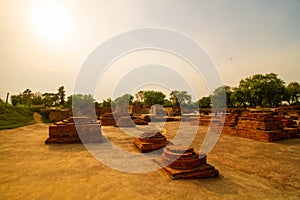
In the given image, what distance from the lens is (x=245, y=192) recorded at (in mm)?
2875

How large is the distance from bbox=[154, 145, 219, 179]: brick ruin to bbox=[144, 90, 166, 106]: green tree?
55.8 meters

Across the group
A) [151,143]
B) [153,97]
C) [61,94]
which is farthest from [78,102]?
[151,143]

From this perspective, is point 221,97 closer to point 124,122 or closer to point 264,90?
point 264,90

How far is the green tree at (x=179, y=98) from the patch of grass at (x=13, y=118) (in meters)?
55.8

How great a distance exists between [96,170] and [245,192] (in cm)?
282

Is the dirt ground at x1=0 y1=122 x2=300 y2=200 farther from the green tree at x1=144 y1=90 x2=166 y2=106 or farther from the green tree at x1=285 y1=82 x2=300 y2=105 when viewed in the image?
the green tree at x1=144 y1=90 x2=166 y2=106

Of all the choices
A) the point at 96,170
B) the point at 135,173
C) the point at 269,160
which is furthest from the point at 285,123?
the point at 96,170

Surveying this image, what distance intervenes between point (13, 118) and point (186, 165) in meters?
15.6

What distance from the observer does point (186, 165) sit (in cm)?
366

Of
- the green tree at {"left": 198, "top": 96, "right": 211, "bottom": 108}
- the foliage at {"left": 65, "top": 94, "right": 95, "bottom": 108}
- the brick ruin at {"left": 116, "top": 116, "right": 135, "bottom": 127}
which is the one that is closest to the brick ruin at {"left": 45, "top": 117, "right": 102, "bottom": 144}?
the brick ruin at {"left": 116, "top": 116, "right": 135, "bottom": 127}

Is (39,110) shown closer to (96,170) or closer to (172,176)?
(96,170)

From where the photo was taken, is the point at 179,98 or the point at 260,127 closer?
the point at 260,127

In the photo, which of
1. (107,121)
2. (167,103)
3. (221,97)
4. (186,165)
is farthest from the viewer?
(167,103)

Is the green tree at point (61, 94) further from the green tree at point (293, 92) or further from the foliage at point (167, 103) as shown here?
the green tree at point (293, 92)
